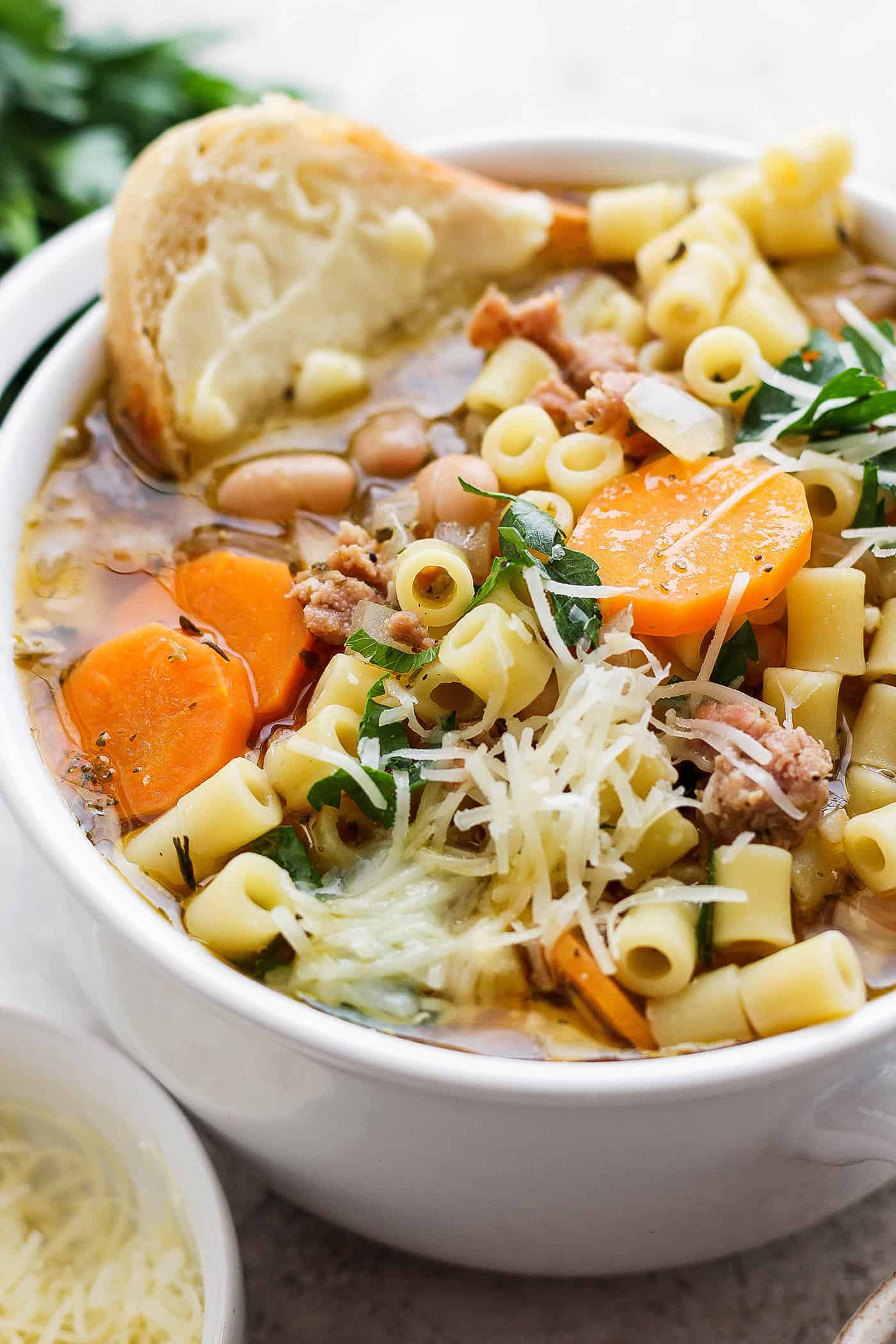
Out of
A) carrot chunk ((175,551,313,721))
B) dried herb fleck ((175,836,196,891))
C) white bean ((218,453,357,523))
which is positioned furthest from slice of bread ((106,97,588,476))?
dried herb fleck ((175,836,196,891))

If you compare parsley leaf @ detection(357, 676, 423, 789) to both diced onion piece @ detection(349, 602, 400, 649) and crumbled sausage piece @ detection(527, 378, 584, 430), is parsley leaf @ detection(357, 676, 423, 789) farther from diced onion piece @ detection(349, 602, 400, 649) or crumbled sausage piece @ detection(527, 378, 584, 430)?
crumbled sausage piece @ detection(527, 378, 584, 430)

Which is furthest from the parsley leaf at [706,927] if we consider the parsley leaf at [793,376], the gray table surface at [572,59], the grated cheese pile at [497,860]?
the gray table surface at [572,59]

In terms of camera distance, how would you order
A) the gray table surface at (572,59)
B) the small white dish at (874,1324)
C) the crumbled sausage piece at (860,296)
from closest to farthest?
the small white dish at (874,1324) → the crumbled sausage piece at (860,296) → the gray table surface at (572,59)

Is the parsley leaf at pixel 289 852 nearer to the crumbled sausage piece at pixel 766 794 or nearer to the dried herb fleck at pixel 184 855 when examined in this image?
the dried herb fleck at pixel 184 855

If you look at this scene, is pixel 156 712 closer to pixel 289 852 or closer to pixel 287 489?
pixel 289 852

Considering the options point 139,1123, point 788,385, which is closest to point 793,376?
point 788,385

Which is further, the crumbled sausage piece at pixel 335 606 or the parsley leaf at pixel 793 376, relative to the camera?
the parsley leaf at pixel 793 376
